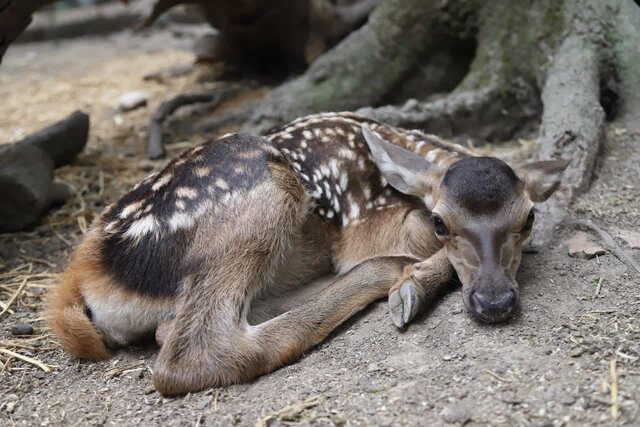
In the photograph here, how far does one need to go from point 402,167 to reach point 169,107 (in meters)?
3.81

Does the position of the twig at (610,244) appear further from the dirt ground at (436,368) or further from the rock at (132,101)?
the rock at (132,101)

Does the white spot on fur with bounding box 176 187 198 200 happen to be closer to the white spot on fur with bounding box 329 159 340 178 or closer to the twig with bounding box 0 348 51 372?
the white spot on fur with bounding box 329 159 340 178

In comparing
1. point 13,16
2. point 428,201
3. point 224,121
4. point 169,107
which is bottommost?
point 224,121

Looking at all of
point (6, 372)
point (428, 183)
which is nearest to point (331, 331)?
point (428, 183)

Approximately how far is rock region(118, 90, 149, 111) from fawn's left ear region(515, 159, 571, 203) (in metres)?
5.25

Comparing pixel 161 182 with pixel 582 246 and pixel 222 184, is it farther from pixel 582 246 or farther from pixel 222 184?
pixel 582 246

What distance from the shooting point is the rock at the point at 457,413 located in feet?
8.62

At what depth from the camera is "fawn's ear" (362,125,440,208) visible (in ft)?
12.5

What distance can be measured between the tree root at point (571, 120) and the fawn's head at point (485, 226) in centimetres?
54

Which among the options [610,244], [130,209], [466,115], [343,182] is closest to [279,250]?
[343,182]

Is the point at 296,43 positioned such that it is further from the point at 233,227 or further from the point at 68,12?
the point at 68,12

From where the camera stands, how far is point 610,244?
3.67 meters

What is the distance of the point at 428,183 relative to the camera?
12.5 ft

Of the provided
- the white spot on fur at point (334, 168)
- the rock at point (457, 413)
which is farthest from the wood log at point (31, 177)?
the rock at point (457, 413)
